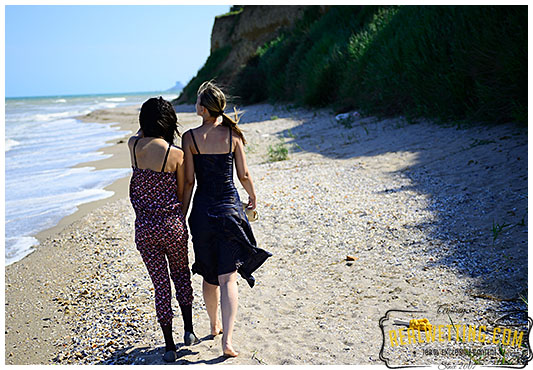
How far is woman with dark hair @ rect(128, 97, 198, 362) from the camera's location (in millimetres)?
3197

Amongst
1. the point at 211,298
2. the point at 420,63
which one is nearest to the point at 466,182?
the point at 211,298

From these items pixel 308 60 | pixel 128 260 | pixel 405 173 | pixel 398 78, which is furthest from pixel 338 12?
pixel 128 260

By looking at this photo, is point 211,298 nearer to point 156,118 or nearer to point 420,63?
point 156,118

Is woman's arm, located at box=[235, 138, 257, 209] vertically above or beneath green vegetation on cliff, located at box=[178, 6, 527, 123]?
beneath

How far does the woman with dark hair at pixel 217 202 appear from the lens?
327cm

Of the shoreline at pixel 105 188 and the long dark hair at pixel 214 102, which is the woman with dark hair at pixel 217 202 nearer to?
the long dark hair at pixel 214 102

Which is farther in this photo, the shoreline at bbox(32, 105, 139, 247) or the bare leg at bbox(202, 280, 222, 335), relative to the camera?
the shoreline at bbox(32, 105, 139, 247)

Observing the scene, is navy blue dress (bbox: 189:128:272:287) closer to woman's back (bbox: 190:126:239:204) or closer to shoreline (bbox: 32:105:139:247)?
woman's back (bbox: 190:126:239:204)

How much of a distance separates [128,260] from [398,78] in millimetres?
8363

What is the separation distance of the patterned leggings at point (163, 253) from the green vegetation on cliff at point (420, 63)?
19.5 ft

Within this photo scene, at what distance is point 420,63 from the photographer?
10578 millimetres

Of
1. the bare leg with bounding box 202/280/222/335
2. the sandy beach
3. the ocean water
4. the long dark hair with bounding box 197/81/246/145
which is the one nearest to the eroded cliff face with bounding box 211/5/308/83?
the ocean water

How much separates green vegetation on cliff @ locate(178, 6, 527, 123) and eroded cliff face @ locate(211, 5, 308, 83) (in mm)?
9867
